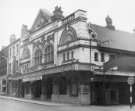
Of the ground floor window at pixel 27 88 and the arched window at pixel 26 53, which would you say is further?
the arched window at pixel 26 53

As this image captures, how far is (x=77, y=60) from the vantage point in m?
33.4

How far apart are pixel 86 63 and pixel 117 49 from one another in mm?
6671

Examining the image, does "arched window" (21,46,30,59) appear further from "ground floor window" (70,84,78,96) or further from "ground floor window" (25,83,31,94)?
"ground floor window" (70,84,78,96)

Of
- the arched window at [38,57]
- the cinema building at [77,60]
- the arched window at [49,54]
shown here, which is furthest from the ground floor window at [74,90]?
the arched window at [38,57]

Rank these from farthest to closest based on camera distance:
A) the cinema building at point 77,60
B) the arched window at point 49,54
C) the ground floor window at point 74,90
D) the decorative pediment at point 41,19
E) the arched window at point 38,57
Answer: the arched window at point 38,57 < the decorative pediment at point 41,19 < the arched window at point 49,54 < the ground floor window at point 74,90 < the cinema building at point 77,60

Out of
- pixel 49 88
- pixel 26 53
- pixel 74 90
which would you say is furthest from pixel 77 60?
pixel 26 53

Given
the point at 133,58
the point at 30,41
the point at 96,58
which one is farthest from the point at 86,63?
the point at 30,41

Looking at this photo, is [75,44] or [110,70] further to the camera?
[75,44]

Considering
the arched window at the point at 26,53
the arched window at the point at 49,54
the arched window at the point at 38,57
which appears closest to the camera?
the arched window at the point at 49,54

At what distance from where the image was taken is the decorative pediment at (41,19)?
45.2 meters

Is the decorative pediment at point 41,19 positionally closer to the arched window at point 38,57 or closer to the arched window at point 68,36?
the arched window at point 38,57

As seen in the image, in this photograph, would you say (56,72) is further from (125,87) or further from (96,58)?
(125,87)

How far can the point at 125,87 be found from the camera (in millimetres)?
36250

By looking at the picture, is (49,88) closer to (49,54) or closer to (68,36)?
(49,54)
